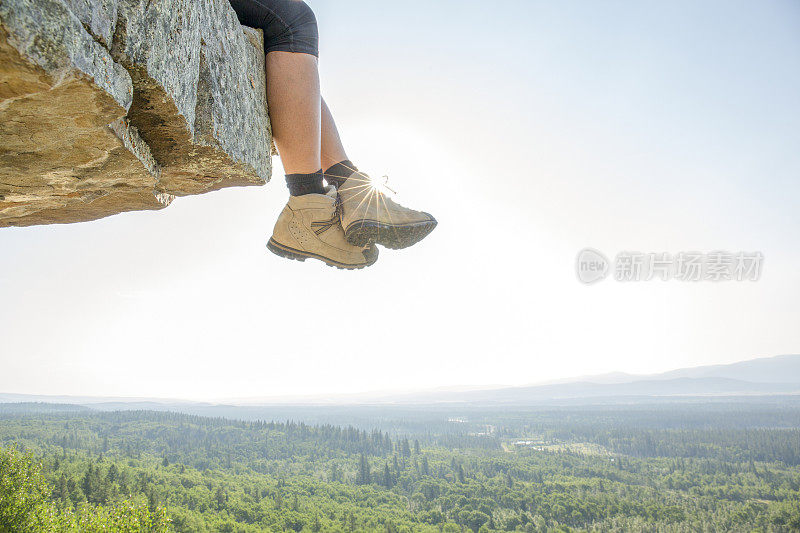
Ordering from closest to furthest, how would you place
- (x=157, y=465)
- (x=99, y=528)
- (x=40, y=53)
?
(x=40, y=53) → (x=99, y=528) → (x=157, y=465)

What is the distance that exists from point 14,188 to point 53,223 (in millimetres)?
591

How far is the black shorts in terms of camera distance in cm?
146

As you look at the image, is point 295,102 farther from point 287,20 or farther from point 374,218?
point 374,218

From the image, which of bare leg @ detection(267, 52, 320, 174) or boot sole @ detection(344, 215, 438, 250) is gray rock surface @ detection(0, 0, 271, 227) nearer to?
bare leg @ detection(267, 52, 320, 174)

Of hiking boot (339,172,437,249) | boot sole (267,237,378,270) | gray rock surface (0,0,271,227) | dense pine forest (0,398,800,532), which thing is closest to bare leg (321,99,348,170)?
hiking boot (339,172,437,249)

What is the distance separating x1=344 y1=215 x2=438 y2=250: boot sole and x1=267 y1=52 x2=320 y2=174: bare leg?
309 mm

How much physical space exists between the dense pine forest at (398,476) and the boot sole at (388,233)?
44.0 m

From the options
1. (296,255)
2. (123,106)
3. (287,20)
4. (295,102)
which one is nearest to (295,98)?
(295,102)

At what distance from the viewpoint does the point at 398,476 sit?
331 ft

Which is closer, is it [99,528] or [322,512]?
[99,528]

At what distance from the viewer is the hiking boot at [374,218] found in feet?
5.46

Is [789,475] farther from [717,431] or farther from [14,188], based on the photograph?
[14,188]

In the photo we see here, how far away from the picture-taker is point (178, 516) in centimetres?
6506

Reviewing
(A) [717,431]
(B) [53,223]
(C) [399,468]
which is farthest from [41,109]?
(A) [717,431]
